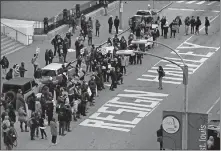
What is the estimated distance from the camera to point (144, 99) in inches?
1665

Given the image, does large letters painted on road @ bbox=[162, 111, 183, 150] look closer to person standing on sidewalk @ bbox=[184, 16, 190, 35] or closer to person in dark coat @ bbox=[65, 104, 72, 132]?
person in dark coat @ bbox=[65, 104, 72, 132]

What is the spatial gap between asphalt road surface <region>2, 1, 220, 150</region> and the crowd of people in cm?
56

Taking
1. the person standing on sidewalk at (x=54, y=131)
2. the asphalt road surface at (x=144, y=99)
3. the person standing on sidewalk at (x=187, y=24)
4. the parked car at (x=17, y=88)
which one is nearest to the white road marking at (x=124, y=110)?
the asphalt road surface at (x=144, y=99)

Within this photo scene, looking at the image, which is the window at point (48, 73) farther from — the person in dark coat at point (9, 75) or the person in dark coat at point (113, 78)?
the person in dark coat at point (113, 78)

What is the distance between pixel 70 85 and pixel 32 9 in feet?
89.8

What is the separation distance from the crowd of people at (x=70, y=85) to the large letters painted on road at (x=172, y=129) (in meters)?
A: 7.43

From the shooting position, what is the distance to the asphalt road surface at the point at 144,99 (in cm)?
3566

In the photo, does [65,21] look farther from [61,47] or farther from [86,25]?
[61,47]

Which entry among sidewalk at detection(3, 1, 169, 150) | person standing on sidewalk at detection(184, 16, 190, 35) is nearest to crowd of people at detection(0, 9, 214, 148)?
sidewalk at detection(3, 1, 169, 150)

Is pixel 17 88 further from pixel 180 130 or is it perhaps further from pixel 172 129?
pixel 180 130

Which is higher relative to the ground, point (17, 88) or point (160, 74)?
point (160, 74)

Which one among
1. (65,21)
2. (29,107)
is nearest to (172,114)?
(29,107)

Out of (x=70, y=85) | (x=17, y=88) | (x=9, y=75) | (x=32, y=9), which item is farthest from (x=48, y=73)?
(x=32, y=9)

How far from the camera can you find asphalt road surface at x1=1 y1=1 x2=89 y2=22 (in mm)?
62094
